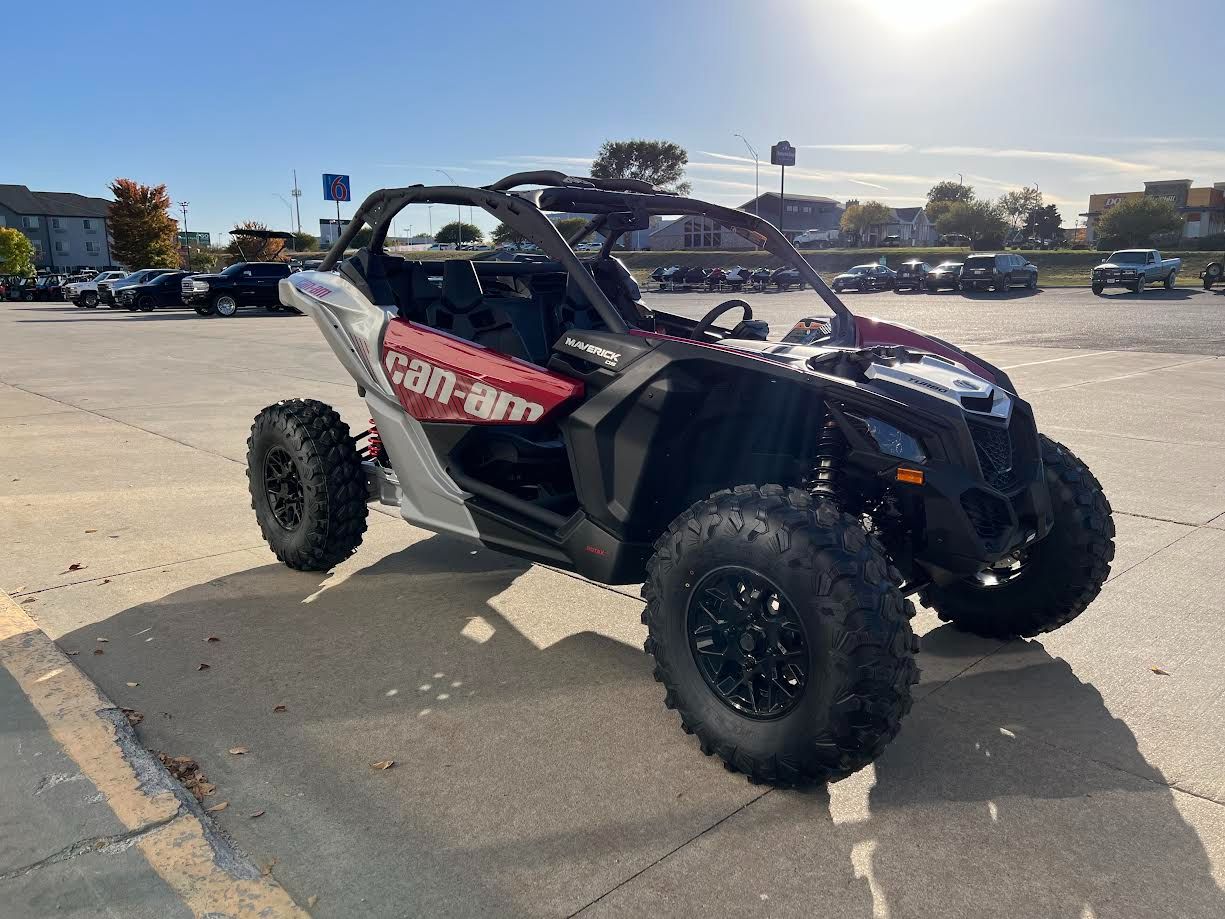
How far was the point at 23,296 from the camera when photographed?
41.8 meters

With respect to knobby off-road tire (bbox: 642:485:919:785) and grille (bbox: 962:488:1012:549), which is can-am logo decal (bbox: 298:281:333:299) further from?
grille (bbox: 962:488:1012:549)

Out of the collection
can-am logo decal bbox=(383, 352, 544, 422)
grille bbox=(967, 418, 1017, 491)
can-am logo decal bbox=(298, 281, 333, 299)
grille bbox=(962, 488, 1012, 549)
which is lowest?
grille bbox=(962, 488, 1012, 549)

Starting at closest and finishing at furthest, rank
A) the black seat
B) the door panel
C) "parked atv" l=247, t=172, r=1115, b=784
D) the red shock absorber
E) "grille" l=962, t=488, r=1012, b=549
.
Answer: "parked atv" l=247, t=172, r=1115, b=784 < "grille" l=962, t=488, r=1012, b=549 < the door panel < the black seat < the red shock absorber

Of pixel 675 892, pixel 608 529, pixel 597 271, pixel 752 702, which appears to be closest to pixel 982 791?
pixel 752 702

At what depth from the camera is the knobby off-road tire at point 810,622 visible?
2.49 m

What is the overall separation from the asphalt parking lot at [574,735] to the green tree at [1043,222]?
112 metres

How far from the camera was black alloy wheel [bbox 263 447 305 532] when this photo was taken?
462 centimetres

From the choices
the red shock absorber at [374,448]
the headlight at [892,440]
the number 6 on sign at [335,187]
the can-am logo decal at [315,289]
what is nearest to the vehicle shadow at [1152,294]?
the number 6 on sign at [335,187]

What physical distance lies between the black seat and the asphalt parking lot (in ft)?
3.72

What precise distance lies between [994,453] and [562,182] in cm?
187

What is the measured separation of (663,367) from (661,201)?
1.05 metres

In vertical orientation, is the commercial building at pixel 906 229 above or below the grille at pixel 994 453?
above

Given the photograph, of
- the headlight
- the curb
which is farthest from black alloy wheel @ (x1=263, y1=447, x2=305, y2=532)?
the headlight

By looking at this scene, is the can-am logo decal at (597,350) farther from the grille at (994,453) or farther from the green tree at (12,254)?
the green tree at (12,254)
